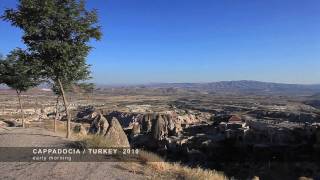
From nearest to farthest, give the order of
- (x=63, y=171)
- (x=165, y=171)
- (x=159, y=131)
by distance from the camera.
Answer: (x=63, y=171) < (x=165, y=171) < (x=159, y=131)

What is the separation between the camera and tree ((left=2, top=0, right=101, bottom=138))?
2158 cm

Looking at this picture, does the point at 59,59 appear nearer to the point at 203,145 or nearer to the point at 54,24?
the point at 54,24

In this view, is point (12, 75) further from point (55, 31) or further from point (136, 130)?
point (136, 130)

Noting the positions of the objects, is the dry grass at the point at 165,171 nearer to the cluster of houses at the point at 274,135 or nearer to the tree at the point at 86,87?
the tree at the point at 86,87

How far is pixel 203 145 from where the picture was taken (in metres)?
60.2

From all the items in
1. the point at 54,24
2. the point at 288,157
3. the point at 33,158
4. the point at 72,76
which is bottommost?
the point at 288,157

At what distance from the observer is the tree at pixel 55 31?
70.8 feet

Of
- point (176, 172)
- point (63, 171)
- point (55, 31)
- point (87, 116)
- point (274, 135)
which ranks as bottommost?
point (87, 116)

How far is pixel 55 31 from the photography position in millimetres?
22125

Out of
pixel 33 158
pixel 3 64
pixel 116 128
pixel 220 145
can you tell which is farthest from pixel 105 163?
pixel 220 145

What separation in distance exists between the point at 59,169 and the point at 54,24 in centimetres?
1149

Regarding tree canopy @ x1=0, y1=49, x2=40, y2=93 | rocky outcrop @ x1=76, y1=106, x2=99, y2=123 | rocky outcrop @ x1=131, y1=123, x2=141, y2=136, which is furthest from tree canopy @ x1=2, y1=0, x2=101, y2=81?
rocky outcrop @ x1=76, y1=106, x2=99, y2=123

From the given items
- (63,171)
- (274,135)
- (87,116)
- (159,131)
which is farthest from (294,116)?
(63,171)

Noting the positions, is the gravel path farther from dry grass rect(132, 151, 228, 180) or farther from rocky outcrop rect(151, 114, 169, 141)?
rocky outcrop rect(151, 114, 169, 141)
